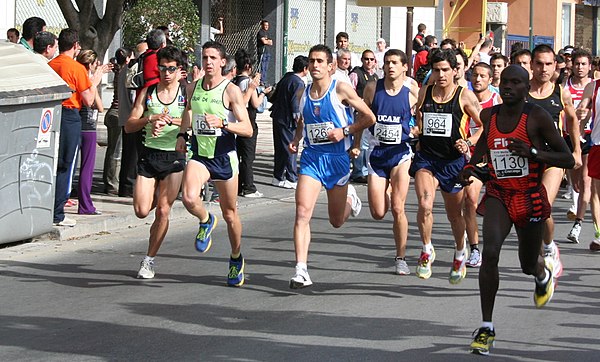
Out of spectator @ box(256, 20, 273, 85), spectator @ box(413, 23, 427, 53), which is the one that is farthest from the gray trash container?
spectator @ box(256, 20, 273, 85)

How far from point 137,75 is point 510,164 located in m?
6.88

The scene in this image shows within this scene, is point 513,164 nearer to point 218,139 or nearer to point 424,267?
point 424,267

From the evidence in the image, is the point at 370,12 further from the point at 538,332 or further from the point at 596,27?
the point at 538,332

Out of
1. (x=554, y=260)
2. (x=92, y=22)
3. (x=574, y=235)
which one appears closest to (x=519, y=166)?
(x=554, y=260)

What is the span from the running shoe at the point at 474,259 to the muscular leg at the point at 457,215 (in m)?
0.79

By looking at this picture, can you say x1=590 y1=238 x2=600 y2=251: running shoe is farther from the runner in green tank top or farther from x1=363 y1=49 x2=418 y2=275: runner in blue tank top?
the runner in green tank top

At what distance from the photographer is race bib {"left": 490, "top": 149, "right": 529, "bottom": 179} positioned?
770 cm

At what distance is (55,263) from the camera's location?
10.9 meters

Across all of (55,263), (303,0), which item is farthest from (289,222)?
(303,0)

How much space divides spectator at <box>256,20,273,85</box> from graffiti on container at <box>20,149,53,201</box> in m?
17.3

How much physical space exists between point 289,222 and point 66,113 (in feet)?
9.95

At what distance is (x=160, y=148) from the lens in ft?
33.8

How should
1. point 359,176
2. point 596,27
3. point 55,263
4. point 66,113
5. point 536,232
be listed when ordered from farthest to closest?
point 596,27 < point 359,176 < point 66,113 < point 55,263 < point 536,232

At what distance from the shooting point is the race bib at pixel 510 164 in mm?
7699
